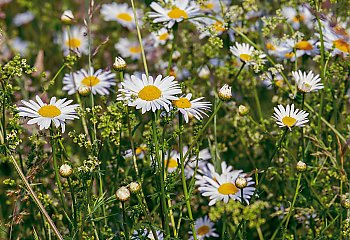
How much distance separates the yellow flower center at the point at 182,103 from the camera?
1745mm

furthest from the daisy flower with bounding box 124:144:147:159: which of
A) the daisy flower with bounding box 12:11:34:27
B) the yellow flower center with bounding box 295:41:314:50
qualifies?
the daisy flower with bounding box 12:11:34:27

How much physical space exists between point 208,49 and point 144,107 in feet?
2.90

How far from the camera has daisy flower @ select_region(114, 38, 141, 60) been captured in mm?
3434

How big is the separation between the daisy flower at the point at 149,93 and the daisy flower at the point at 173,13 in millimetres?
510

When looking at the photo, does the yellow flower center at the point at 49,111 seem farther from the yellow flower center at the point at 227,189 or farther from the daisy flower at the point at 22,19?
the daisy flower at the point at 22,19

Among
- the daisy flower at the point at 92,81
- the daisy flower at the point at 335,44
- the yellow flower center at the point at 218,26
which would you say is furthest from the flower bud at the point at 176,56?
the daisy flower at the point at 335,44

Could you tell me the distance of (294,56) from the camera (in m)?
2.36

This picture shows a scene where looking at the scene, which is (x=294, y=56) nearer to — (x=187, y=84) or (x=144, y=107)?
(x=187, y=84)

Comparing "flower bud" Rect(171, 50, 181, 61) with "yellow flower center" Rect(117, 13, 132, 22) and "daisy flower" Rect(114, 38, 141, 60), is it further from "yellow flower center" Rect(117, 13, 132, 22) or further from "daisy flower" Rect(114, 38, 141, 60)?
"yellow flower center" Rect(117, 13, 132, 22)

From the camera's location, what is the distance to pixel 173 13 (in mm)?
2275

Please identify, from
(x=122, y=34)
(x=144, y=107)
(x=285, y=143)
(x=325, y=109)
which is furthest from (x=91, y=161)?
(x=122, y=34)

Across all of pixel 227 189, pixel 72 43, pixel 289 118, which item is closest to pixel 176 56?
pixel 72 43

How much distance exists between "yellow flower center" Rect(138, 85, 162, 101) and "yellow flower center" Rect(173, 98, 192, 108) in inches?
2.5

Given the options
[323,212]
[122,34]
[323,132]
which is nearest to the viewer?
[323,212]
